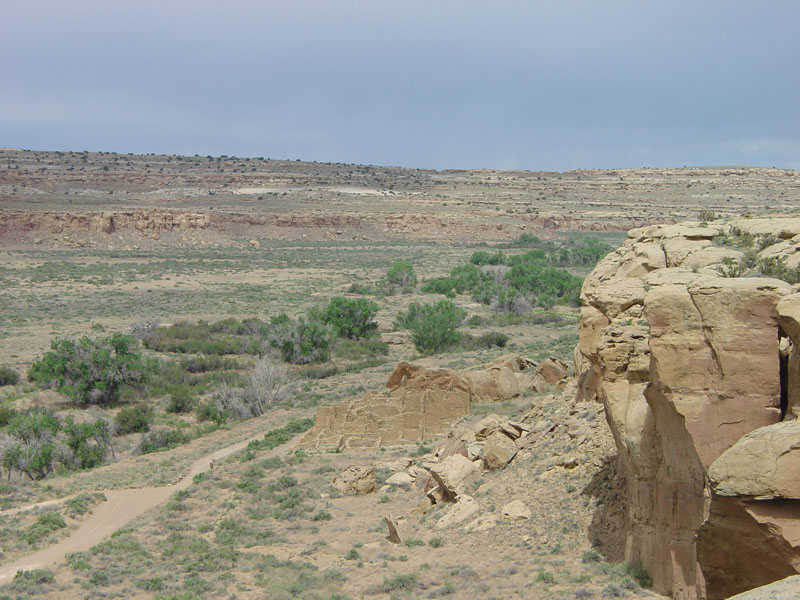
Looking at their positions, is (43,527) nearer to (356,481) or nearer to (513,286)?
(356,481)

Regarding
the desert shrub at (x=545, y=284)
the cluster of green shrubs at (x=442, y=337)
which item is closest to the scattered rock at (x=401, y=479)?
the cluster of green shrubs at (x=442, y=337)

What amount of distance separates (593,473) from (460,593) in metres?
3.23

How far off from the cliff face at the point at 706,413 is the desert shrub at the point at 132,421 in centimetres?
1778

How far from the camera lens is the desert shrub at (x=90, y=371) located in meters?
29.8

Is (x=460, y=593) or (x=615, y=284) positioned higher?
(x=615, y=284)

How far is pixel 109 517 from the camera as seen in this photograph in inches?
690

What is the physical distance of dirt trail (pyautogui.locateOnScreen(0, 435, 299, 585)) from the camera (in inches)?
587

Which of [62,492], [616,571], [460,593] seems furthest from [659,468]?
[62,492]

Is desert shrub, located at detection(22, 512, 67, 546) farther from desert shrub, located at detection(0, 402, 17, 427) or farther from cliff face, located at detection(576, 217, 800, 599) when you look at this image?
cliff face, located at detection(576, 217, 800, 599)

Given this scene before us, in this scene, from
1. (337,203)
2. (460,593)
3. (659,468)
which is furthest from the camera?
(337,203)

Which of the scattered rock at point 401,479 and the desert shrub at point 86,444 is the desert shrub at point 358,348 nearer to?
the desert shrub at point 86,444

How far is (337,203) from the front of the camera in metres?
112

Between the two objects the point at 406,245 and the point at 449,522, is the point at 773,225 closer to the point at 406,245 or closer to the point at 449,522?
the point at 449,522

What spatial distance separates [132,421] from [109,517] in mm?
9314
